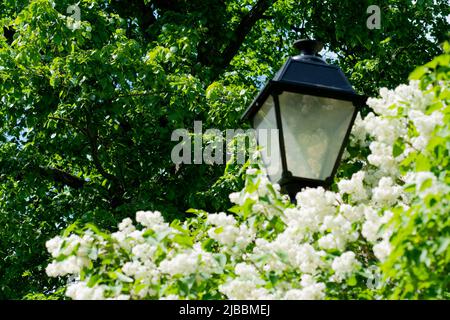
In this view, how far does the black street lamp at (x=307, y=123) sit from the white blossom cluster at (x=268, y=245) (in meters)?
0.12

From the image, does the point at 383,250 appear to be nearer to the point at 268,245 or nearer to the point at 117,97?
the point at 268,245

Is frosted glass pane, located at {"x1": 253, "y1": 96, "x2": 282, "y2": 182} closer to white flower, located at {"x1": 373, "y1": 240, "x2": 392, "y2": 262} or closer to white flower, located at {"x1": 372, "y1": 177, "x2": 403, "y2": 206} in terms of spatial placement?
white flower, located at {"x1": 372, "y1": 177, "x2": 403, "y2": 206}

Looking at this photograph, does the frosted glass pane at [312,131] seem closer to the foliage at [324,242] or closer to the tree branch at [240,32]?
the foliage at [324,242]

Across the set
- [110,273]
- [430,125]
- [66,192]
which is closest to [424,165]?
[430,125]

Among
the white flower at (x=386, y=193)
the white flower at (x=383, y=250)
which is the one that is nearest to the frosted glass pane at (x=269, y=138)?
the white flower at (x=386, y=193)

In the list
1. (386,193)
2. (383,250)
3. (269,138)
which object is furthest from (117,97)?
(383,250)

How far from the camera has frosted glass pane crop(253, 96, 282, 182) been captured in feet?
14.3

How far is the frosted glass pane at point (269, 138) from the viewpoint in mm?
4345

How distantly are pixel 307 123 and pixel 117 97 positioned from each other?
5.43 m

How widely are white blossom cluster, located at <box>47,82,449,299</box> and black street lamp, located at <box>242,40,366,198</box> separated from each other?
A: 0.40 feet

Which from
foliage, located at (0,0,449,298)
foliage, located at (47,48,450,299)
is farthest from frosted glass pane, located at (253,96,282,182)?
foliage, located at (0,0,449,298)

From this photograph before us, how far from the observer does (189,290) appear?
3703mm

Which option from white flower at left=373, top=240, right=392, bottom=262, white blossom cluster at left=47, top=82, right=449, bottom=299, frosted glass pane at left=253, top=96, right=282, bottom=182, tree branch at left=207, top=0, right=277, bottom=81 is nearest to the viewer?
white flower at left=373, top=240, right=392, bottom=262

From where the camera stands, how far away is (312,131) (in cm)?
436
